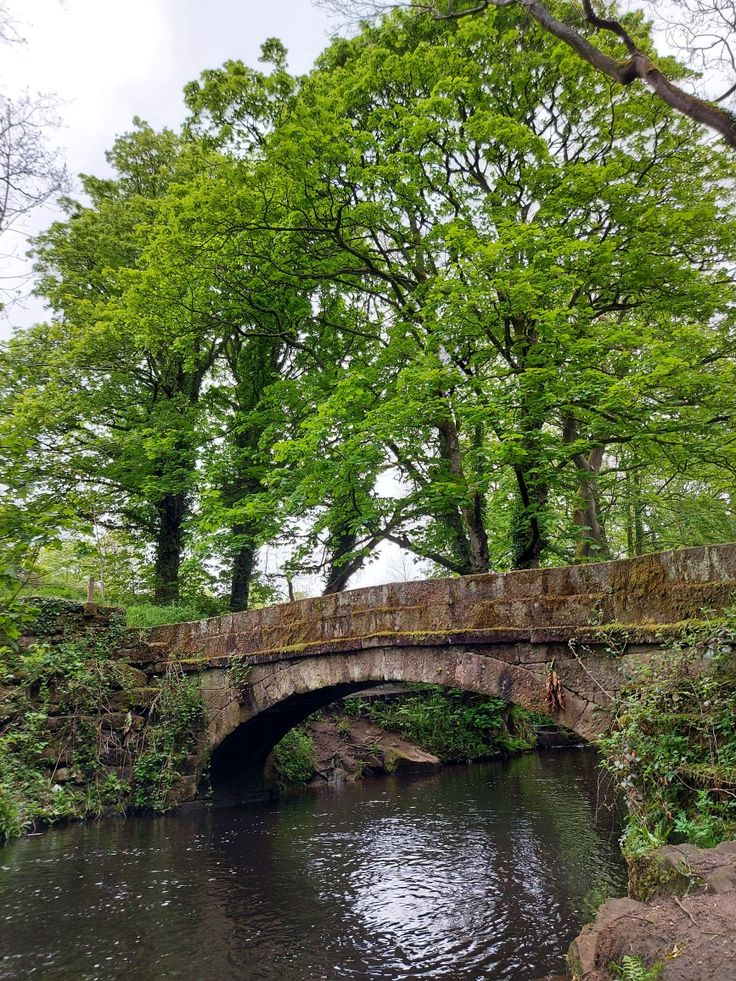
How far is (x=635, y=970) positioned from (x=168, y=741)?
309 inches

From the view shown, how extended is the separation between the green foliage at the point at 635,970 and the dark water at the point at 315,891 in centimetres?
161

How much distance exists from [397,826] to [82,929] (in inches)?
151

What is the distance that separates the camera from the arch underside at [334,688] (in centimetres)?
532

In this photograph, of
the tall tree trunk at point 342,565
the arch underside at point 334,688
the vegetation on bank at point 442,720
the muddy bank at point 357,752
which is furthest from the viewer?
the vegetation on bank at point 442,720

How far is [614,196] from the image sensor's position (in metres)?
9.45

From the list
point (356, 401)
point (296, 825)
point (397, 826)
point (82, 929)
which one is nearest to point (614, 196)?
point (356, 401)

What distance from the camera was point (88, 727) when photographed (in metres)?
9.15

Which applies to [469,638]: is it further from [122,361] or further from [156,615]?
[122,361]

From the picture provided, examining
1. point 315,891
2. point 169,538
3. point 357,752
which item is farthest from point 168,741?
point 169,538

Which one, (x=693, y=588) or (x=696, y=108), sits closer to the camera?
(x=693, y=588)

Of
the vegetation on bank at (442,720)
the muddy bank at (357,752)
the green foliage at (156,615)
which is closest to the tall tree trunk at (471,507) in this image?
the muddy bank at (357,752)

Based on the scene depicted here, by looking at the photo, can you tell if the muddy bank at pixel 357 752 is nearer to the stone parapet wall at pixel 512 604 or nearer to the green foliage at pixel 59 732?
the green foliage at pixel 59 732

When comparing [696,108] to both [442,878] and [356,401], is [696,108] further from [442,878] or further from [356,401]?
[442,878]

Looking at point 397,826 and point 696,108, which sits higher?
point 696,108
